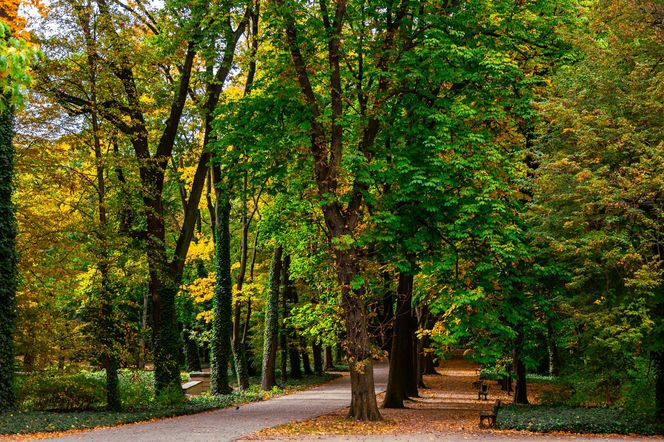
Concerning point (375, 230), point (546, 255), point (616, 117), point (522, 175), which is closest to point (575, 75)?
point (616, 117)

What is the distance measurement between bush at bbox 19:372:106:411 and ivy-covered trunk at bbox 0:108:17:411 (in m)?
0.73

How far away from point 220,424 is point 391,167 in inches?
Result: 283

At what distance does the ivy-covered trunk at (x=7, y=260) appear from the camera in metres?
14.8

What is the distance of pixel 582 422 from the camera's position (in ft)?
45.6

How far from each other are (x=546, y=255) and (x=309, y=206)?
653cm

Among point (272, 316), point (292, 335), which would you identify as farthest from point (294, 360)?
point (272, 316)

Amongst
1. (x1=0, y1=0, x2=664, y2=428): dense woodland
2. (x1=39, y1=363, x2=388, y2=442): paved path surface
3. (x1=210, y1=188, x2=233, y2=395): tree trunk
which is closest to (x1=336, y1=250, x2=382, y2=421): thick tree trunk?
(x1=0, y1=0, x2=664, y2=428): dense woodland

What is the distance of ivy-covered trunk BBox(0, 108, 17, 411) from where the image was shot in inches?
582

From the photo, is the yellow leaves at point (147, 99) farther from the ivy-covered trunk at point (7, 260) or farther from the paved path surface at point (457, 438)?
the paved path surface at point (457, 438)

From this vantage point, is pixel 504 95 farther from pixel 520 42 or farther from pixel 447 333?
pixel 447 333

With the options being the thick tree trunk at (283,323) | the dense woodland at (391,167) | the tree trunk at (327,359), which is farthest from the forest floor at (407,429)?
the tree trunk at (327,359)

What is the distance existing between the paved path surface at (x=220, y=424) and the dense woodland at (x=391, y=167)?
219 centimetres

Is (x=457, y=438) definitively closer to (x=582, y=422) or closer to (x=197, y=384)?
(x=582, y=422)

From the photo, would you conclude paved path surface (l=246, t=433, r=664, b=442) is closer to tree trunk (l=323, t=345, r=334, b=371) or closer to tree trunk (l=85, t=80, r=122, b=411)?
tree trunk (l=85, t=80, r=122, b=411)
